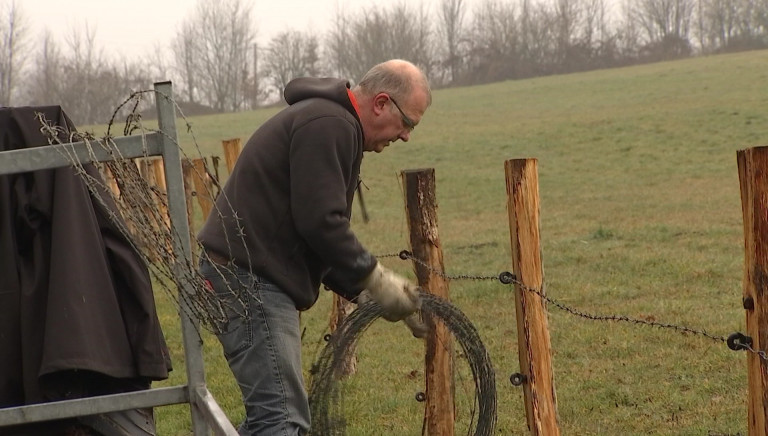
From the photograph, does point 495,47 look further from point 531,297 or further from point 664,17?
point 531,297

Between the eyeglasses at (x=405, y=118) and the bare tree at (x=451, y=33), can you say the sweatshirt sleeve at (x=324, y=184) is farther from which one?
the bare tree at (x=451, y=33)

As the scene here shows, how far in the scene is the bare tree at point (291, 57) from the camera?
254 ft

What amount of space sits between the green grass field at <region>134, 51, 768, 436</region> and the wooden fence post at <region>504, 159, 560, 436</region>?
1.08 metres

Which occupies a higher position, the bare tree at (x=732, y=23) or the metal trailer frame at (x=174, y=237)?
the bare tree at (x=732, y=23)

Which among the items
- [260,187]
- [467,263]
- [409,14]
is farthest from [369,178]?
[409,14]

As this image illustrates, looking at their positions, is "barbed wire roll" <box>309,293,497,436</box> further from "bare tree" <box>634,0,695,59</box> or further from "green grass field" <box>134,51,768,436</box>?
"bare tree" <box>634,0,695,59</box>

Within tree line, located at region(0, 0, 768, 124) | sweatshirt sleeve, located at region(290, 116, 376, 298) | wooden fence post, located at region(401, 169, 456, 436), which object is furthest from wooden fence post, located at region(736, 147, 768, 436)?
tree line, located at region(0, 0, 768, 124)

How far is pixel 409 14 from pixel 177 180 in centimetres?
8089

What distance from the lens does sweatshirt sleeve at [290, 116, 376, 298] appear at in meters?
3.56

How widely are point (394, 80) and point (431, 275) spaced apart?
1.69 meters

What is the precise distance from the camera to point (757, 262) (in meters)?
3.36

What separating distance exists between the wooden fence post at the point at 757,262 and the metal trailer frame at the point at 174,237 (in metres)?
1.81

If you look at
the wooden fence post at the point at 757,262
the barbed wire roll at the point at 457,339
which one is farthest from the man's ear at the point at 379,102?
the wooden fence post at the point at 757,262

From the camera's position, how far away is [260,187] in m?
3.75
